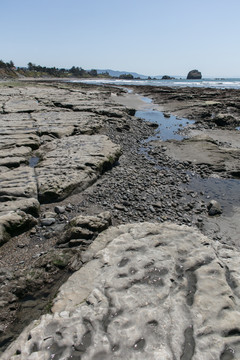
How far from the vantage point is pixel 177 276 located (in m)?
3.54

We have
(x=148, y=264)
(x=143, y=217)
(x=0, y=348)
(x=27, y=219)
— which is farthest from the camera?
(x=143, y=217)

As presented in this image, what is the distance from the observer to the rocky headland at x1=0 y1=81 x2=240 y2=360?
2.72 m

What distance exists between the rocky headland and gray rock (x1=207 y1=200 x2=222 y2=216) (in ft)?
0.12

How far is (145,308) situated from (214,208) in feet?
15.0

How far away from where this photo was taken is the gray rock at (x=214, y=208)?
6.77 meters

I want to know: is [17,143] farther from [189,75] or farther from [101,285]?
[189,75]

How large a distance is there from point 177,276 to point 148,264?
1.52 feet

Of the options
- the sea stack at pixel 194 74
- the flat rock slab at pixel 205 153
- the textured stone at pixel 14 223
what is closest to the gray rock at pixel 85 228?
the textured stone at pixel 14 223

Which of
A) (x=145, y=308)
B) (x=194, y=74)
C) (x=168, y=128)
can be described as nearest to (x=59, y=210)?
(x=145, y=308)

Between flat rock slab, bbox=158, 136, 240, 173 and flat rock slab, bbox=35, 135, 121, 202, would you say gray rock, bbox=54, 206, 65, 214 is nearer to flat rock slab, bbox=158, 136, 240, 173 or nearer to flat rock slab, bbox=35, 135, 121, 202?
flat rock slab, bbox=35, 135, 121, 202

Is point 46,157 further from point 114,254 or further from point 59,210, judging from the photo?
point 114,254

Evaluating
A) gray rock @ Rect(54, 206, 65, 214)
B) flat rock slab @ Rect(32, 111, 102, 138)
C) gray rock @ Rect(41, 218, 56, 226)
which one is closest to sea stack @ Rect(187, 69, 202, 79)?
flat rock slab @ Rect(32, 111, 102, 138)

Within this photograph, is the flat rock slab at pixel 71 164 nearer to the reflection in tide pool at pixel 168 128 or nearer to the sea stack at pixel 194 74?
the reflection in tide pool at pixel 168 128

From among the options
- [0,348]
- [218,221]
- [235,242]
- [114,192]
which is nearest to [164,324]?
[0,348]
